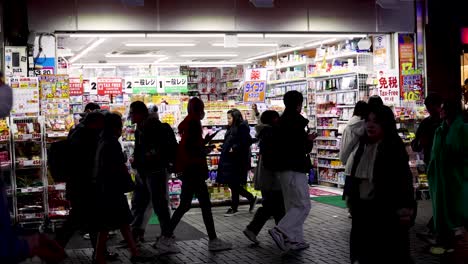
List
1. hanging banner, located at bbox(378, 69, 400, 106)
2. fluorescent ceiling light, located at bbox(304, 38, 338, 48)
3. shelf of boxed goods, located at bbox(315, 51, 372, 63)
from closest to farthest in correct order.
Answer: hanging banner, located at bbox(378, 69, 400, 106) → shelf of boxed goods, located at bbox(315, 51, 372, 63) → fluorescent ceiling light, located at bbox(304, 38, 338, 48)

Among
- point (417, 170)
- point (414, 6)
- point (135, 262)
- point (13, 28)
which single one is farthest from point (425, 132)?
point (13, 28)

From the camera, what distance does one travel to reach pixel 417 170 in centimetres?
1313

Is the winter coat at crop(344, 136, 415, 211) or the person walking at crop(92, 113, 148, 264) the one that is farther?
the person walking at crop(92, 113, 148, 264)

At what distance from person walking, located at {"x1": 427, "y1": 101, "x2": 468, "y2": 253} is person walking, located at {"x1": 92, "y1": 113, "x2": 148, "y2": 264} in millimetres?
3129

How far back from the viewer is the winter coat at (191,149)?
836cm

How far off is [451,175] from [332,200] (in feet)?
23.0

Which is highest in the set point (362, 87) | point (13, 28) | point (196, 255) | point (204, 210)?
point (13, 28)

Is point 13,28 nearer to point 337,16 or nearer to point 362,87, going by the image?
point 337,16

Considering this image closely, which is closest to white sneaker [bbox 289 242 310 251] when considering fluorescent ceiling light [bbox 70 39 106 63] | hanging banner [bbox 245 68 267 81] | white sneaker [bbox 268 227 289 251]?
white sneaker [bbox 268 227 289 251]

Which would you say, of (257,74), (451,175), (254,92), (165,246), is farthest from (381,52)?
(451,175)

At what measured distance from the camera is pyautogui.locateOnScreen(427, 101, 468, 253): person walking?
613 cm

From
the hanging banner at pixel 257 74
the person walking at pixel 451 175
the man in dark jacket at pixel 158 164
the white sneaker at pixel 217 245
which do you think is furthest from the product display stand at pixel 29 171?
the person walking at pixel 451 175

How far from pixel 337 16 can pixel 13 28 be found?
5934 mm

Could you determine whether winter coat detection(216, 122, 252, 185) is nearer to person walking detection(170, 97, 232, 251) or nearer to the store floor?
the store floor
